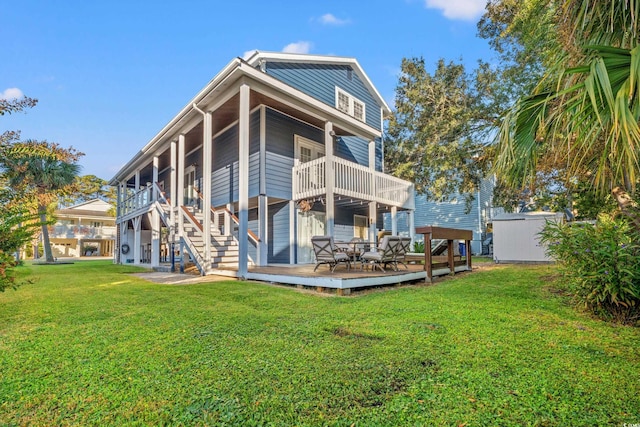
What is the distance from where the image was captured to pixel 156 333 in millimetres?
3514

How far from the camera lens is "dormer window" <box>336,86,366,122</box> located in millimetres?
14344

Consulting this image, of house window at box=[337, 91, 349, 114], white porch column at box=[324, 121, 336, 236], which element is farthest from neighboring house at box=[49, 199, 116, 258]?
white porch column at box=[324, 121, 336, 236]

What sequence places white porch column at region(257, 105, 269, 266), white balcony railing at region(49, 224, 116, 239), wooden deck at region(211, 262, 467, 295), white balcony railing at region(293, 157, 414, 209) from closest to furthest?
1. wooden deck at region(211, 262, 467, 295)
2. white porch column at region(257, 105, 269, 266)
3. white balcony railing at region(293, 157, 414, 209)
4. white balcony railing at region(49, 224, 116, 239)

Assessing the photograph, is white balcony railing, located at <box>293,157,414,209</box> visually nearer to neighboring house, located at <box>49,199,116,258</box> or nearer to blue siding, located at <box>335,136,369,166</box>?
blue siding, located at <box>335,136,369,166</box>

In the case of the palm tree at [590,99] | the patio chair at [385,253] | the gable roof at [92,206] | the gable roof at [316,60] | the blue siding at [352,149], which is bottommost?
the patio chair at [385,253]

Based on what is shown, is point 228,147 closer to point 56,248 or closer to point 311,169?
point 311,169

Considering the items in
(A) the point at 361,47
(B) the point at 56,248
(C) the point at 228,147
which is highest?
(A) the point at 361,47

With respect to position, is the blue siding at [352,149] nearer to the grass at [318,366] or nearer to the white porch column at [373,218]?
the white porch column at [373,218]

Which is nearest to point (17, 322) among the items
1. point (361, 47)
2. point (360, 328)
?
point (360, 328)

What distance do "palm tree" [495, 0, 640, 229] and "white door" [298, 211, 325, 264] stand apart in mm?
7659

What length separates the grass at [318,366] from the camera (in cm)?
192

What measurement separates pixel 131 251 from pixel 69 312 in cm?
1488

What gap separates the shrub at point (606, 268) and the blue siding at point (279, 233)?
8.16 metres

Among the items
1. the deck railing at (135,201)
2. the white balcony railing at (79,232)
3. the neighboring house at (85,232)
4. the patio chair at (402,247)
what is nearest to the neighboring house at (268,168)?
the deck railing at (135,201)
